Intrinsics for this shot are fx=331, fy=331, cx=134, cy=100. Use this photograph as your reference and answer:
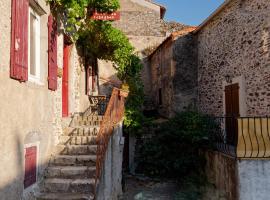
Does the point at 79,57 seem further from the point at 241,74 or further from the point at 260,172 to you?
the point at 260,172

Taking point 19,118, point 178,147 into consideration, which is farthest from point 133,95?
point 19,118

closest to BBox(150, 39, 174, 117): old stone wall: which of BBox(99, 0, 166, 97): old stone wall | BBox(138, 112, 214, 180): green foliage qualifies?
BBox(99, 0, 166, 97): old stone wall

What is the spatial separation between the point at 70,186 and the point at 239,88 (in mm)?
6556

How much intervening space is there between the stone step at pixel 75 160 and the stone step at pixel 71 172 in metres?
0.20

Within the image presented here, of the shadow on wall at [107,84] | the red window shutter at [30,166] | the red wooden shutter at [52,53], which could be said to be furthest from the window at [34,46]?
the shadow on wall at [107,84]

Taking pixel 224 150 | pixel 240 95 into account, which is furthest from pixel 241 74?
pixel 224 150

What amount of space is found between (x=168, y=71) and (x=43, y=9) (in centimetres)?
931

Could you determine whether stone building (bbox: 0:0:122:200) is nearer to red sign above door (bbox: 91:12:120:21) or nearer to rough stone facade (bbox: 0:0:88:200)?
rough stone facade (bbox: 0:0:88:200)

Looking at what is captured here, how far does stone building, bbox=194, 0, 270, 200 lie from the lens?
698cm

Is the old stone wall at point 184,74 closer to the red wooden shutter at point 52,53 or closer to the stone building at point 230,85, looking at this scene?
the stone building at point 230,85

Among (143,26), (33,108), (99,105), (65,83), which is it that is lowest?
(33,108)

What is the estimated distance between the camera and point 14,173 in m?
4.97

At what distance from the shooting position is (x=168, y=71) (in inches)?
591

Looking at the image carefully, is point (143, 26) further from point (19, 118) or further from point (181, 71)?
point (19, 118)
